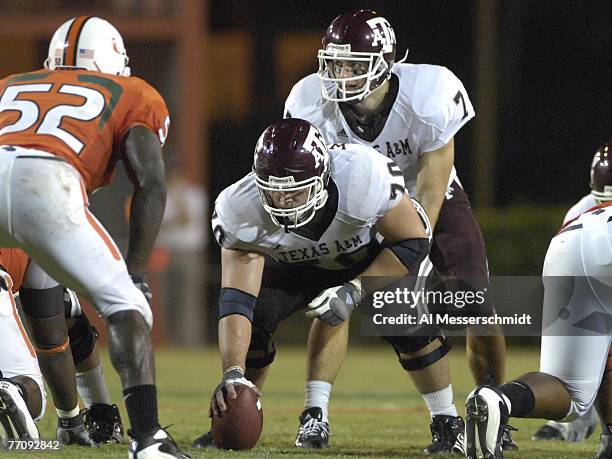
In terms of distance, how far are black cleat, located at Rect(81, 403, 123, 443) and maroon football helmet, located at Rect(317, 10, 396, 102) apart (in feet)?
5.66

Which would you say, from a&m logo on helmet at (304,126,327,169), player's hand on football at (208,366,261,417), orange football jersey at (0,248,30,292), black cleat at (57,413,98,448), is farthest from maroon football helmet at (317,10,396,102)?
black cleat at (57,413,98,448)

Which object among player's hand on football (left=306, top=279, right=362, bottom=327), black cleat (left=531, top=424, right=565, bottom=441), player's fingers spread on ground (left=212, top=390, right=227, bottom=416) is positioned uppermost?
player's hand on football (left=306, top=279, right=362, bottom=327)

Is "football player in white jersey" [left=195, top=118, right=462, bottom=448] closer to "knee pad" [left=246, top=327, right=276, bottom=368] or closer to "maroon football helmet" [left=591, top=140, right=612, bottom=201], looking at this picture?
"knee pad" [left=246, top=327, right=276, bottom=368]

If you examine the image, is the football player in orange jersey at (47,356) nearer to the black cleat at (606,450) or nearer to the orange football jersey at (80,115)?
the orange football jersey at (80,115)

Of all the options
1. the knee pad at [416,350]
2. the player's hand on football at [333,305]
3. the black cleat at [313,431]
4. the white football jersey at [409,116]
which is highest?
the white football jersey at [409,116]

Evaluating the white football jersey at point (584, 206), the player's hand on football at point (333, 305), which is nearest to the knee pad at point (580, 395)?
the player's hand on football at point (333, 305)

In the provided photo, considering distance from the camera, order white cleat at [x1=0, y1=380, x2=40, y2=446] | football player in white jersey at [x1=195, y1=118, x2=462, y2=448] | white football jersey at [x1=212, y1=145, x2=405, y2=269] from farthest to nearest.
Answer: white football jersey at [x1=212, y1=145, x2=405, y2=269] → football player in white jersey at [x1=195, y1=118, x2=462, y2=448] → white cleat at [x1=0, y1=380, x2=40, y2=446]

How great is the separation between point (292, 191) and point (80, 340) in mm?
1354

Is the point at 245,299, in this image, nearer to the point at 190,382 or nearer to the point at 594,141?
the point at 190,382

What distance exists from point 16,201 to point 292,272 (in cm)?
174

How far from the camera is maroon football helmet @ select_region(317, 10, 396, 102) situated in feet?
17.9

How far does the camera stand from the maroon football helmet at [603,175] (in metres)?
5.73

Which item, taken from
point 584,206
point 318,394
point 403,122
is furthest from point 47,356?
point 584,206

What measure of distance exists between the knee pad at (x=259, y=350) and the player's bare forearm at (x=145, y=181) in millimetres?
1085
